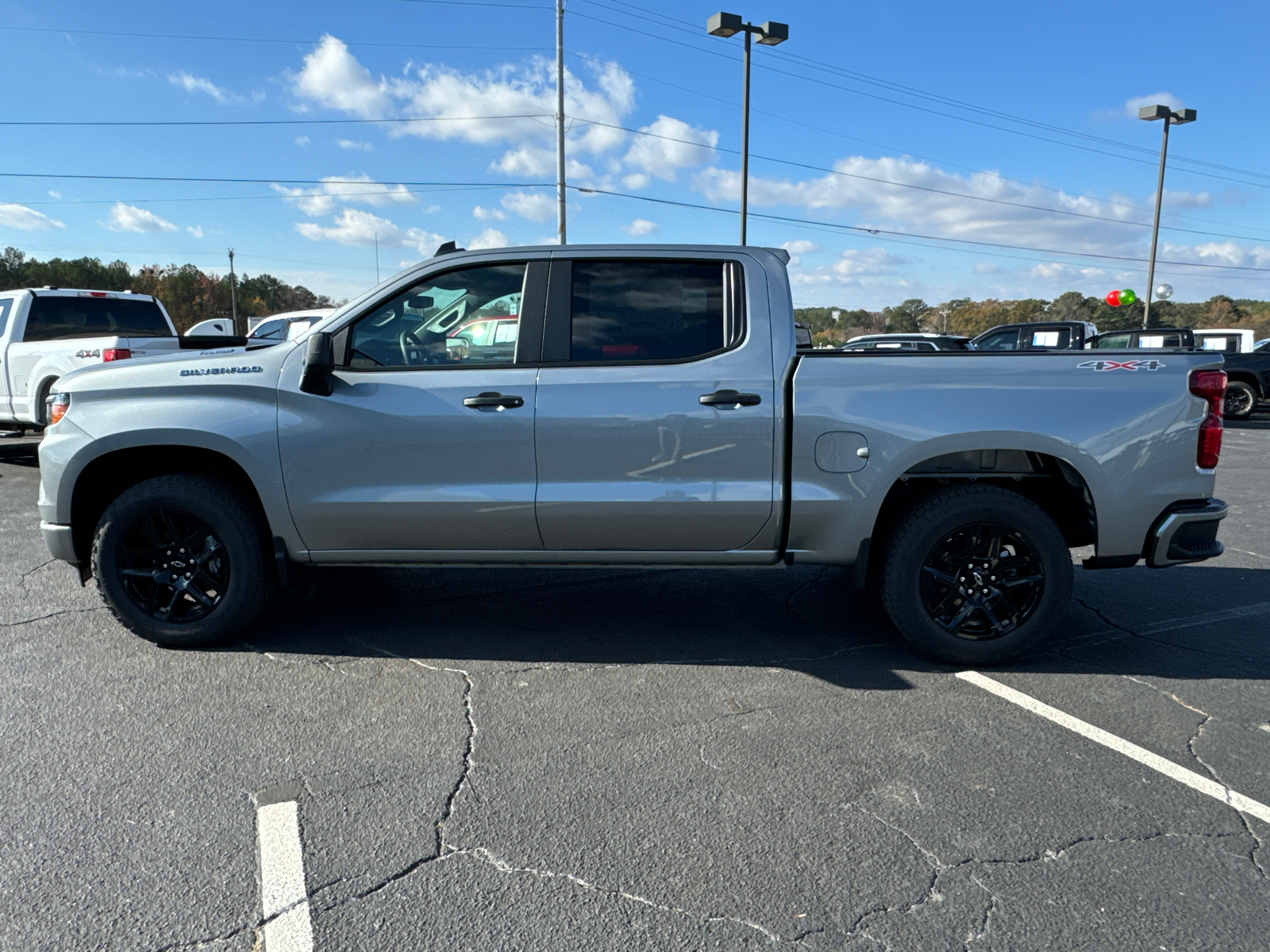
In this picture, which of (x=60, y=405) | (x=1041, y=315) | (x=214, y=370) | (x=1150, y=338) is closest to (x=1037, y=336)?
(x=1150, y=338)

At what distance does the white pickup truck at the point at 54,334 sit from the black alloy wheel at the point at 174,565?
5656mm

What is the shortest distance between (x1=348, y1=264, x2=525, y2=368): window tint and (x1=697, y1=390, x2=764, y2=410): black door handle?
94cm

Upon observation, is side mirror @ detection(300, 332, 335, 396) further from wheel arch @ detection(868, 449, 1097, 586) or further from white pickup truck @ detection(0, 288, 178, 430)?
white pickup truck @ detection(0, 288, 178, 430)

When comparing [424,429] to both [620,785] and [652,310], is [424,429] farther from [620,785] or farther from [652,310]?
[620,785]

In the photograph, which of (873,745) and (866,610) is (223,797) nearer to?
(873,745)

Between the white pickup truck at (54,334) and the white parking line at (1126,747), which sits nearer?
the white parking line at (1126,747)

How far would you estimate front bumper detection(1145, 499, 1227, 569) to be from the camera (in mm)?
4047

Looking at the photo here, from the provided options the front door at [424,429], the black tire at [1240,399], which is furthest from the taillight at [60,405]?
the black tire at [1240,399]

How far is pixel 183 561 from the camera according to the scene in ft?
14.4

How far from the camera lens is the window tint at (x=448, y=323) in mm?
4238

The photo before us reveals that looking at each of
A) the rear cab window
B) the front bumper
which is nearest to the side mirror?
the rear cab window

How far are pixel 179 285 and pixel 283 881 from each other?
101m

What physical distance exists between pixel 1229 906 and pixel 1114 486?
2019mm

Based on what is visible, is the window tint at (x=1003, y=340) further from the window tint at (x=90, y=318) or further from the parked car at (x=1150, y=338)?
the window tint at (x=90, y=318)
